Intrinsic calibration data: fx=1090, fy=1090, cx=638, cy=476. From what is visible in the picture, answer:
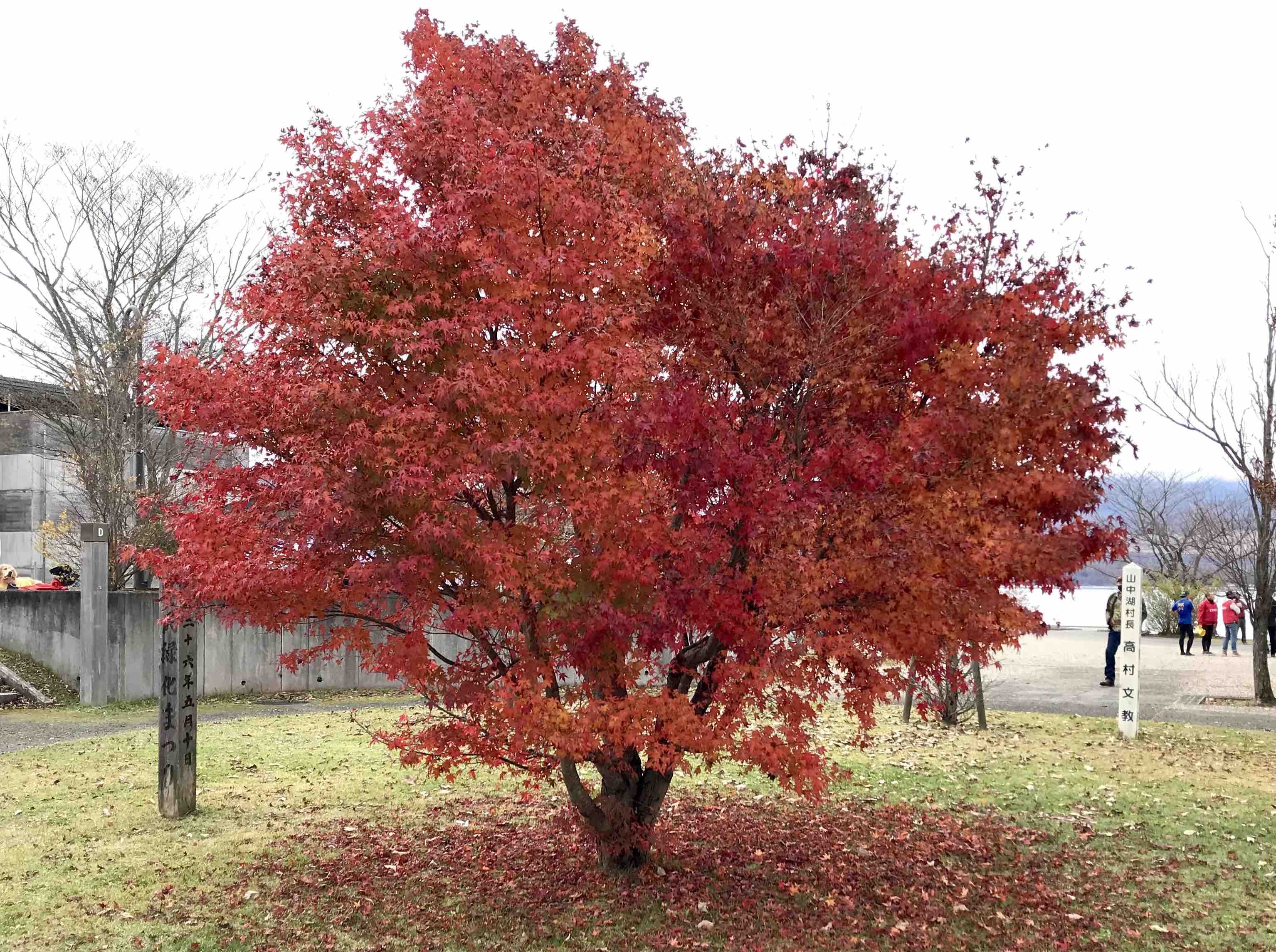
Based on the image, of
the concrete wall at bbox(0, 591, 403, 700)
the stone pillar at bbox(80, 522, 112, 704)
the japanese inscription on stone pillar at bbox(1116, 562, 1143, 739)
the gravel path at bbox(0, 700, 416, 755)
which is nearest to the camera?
the japanese inscription on stone pillar at bbox(1116, 562, 1143, 739)

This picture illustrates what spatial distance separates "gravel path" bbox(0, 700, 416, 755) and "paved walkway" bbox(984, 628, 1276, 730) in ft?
38.0

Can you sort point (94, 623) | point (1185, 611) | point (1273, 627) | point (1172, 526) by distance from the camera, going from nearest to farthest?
1. point (94, 623)
2. point (1273, 627)
3. point (1185, 611)
4. point (1172, 526)

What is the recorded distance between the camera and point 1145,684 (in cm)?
2303

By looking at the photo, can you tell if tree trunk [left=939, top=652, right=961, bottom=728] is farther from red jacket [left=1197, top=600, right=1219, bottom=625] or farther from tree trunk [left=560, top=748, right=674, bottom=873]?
red jacket [left=1197, top=600, right=1219, bottom=625]

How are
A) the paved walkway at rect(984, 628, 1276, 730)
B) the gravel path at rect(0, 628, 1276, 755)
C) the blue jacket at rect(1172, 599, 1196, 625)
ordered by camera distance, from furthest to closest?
1. the blue jacket at rect(1172, 599, 1196, 625)
2. the paved walkway at rect(984, 628, 1276, 730)
3. the gravel path at rect(0, 628, 1276, 755)

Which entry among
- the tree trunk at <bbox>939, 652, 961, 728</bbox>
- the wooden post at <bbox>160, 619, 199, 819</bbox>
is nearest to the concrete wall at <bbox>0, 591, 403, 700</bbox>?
the wooden post at <bbox>160, 619, 199, 819</bbox>

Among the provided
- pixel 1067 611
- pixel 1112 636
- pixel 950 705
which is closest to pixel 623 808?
pixel 950 705

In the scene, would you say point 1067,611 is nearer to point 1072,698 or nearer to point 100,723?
point 1072,698

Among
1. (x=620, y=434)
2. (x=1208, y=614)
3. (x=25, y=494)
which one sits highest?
(x=25, y=494)

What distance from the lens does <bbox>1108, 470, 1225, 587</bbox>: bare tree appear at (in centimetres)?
3897

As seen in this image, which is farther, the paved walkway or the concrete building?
the concrete building

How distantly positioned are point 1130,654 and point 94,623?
55.1 ft

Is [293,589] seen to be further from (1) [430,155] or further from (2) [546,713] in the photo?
(1) [430,155]

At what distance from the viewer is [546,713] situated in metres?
6.77
